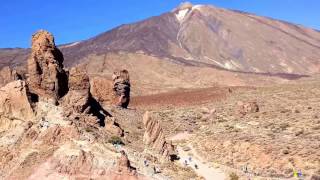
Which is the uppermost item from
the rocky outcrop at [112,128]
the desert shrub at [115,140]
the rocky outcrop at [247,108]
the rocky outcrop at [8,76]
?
the rocky outcrop at [8,76]

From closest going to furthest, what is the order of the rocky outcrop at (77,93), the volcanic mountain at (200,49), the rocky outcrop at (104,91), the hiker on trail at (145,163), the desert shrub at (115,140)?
the hiker on trail at (145,163) < the desert shrub at (115,140) < the rocky outcrop at (77,93) < the rocky outcrop at (104,91) < the volcanic mountain at (200,49)

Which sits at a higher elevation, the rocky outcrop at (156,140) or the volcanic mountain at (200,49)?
the volcanic mountain at (200,49)

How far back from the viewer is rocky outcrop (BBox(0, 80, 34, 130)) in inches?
875

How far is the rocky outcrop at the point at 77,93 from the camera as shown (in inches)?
1027

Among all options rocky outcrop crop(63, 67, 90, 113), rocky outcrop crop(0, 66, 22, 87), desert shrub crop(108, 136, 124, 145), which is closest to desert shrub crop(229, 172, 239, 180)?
desert shrub crop(108, 136, 124, 145)

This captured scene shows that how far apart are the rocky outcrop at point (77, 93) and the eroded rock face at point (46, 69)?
37 cm

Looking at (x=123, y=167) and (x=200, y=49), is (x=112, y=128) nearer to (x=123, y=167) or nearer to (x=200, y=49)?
(x=123, y=167)

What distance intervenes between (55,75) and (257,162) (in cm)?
1103

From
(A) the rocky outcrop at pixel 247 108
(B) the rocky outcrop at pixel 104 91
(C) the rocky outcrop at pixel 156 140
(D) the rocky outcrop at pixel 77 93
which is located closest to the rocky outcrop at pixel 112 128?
(C) the rocky outcrop at pixel 156 140

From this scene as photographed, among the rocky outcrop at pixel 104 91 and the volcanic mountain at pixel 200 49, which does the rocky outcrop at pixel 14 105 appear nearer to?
the rocky outcrop at pixel 104 91

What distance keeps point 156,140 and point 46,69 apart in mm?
6315

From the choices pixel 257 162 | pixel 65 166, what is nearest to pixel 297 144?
pixel 257 162

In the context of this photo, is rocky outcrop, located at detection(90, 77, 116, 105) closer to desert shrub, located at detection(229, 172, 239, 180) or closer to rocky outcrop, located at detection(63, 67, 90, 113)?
rocky outcrop, located at detection(63, 67, 90, 113)

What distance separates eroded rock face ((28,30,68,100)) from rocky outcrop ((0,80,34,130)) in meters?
2.82
